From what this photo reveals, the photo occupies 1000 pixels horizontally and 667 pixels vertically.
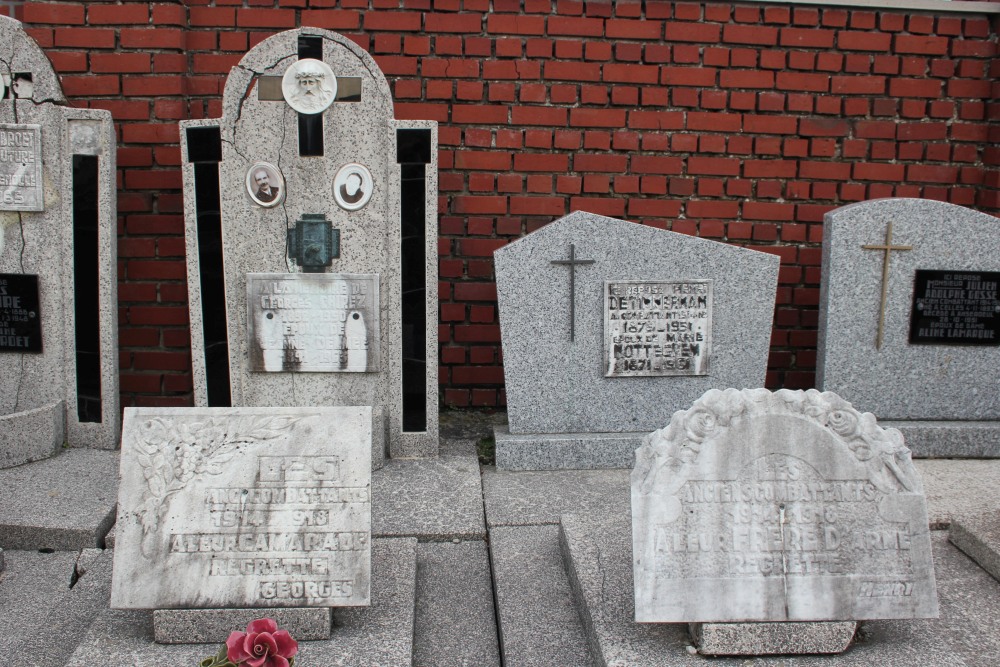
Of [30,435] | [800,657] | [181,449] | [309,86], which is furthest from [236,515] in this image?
[309,86]

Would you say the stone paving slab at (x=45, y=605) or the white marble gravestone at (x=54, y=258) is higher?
the white marble gravestone at (x=54, y=258)

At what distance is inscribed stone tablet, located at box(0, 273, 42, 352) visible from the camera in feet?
11.6

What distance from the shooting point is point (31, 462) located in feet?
11.2

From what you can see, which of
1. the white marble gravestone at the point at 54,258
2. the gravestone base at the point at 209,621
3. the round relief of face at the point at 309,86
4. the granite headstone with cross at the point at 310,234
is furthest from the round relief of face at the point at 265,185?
the gravestone base at the point at 209,621

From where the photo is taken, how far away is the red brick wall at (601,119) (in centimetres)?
411

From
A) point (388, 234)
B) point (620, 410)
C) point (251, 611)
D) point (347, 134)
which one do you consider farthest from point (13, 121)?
point (620, 410)

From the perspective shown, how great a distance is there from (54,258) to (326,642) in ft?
7.89

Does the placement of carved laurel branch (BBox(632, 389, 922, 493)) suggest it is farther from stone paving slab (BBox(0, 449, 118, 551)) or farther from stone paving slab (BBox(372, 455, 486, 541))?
stone paving slab (BBox(0, 449, 118, 551))

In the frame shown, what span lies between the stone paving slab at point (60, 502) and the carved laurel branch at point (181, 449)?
842mm

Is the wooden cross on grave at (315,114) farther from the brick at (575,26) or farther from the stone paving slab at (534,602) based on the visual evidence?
the stone paving slab at (534,602)

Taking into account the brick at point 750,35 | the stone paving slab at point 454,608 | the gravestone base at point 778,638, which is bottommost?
the stone paving slab at point 454,608

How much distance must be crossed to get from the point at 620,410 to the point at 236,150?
6.74ft

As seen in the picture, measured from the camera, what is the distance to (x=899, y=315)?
3816 millimetres

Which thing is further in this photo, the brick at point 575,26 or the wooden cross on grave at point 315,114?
the brick at point 575,26
